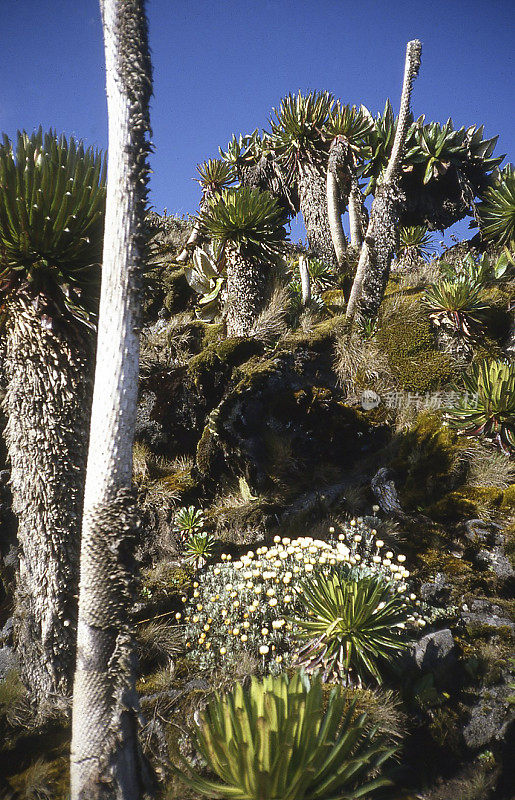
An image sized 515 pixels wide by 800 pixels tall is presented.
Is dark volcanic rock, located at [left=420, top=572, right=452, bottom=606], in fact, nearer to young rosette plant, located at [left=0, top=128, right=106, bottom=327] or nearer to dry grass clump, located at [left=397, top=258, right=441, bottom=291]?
young rosette plant, located at [left=0, top=128, right=106, bottom=327]

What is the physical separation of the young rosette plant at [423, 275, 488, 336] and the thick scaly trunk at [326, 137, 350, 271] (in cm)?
249

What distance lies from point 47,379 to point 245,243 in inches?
158

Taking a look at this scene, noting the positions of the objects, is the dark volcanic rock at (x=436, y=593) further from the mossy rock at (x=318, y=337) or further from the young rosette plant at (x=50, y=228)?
the young rosette plant at (x=50, y=228)

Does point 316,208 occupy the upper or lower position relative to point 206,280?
upper

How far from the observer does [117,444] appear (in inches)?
115

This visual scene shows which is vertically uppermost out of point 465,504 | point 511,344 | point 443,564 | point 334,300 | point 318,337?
point 334,300

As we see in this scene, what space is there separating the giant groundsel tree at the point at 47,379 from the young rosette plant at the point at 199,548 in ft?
5.28

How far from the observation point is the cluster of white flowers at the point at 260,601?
4.05 metres

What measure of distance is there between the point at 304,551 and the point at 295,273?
6.15m

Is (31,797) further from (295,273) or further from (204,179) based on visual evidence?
(204,179)

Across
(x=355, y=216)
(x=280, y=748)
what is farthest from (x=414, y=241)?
(x=280, y=748)

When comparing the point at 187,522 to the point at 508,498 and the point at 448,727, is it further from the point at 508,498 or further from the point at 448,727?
the point at 508,498

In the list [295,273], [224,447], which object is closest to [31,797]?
[224,447]

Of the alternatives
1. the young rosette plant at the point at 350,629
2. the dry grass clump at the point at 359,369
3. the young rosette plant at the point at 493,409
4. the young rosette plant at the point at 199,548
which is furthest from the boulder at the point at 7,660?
the young rosette plant at the point at 493,409
